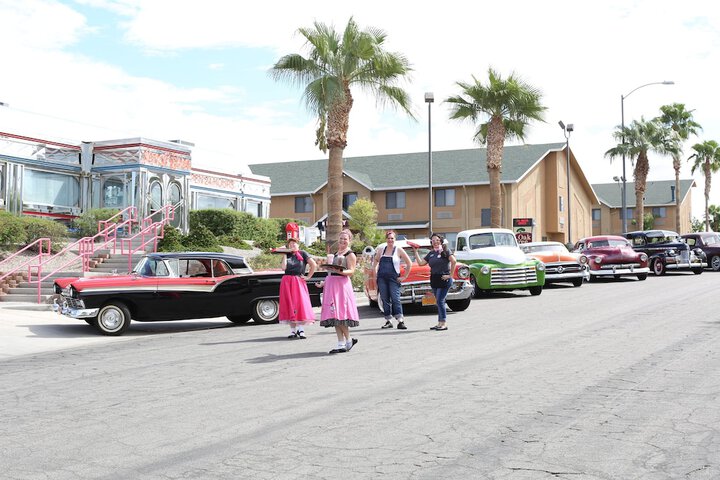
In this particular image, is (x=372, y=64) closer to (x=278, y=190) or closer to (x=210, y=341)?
(x=210, y=341)

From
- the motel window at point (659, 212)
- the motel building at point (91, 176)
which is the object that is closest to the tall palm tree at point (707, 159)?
the motel window at point (659, 212)

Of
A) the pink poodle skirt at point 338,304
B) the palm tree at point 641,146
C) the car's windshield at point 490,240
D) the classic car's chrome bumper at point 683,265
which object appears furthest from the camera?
the palm tree at point 641,146

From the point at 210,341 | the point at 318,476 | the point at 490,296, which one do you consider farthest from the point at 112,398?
the point at 490,296

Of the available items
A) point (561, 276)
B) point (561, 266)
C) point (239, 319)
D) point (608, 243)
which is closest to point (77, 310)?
point (239, 319)

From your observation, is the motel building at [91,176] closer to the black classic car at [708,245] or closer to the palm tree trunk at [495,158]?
the palm tree trunk at [495,158]

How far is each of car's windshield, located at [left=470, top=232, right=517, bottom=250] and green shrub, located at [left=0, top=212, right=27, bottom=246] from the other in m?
13.6

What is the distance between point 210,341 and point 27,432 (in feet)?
21.2

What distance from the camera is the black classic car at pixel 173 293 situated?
1405cm

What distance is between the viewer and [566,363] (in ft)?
30.6

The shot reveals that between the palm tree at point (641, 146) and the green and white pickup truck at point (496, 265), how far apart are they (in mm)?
32150

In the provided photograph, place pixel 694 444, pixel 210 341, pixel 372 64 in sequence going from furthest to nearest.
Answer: pixel 372 64 < pixel 210 341 < pixel 694 444

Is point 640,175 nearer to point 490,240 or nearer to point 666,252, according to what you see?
point 666,252

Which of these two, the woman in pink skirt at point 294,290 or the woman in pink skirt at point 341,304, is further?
the woman in pink skirt at point 294,290

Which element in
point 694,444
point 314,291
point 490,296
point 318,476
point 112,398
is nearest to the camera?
point 318,476
